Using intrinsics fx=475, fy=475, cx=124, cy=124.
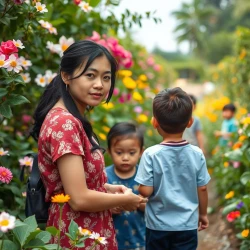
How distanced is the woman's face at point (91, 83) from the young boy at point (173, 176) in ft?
1.18

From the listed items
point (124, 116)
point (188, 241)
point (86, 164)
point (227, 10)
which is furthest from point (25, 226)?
point (227, 10)

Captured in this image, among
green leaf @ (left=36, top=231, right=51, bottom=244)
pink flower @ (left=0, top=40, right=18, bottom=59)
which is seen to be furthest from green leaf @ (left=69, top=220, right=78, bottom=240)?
pink flower @ (left=0, top=40, right=18, bottom=59)

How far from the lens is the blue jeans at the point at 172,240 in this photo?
7.43 ft

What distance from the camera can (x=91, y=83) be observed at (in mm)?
1938

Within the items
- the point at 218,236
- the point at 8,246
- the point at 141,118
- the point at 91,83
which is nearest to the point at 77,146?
the point at 91,83

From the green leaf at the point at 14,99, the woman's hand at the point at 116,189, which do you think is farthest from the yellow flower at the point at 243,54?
the green leaf at the point at 14,99

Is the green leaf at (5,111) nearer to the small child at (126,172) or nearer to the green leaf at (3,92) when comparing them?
the green leaf at (3,92)

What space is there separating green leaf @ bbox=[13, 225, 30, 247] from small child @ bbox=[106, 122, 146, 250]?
101 centimetres

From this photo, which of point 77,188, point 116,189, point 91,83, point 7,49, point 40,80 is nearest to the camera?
point 77,188

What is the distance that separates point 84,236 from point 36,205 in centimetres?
40

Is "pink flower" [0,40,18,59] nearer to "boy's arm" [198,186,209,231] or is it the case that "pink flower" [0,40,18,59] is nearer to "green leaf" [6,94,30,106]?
"green leaf" [6,94,30,106]

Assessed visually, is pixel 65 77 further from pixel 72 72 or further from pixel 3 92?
pixel 3 92

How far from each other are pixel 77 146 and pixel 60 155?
0.07 m

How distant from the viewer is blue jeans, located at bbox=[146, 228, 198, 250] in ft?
7.43
